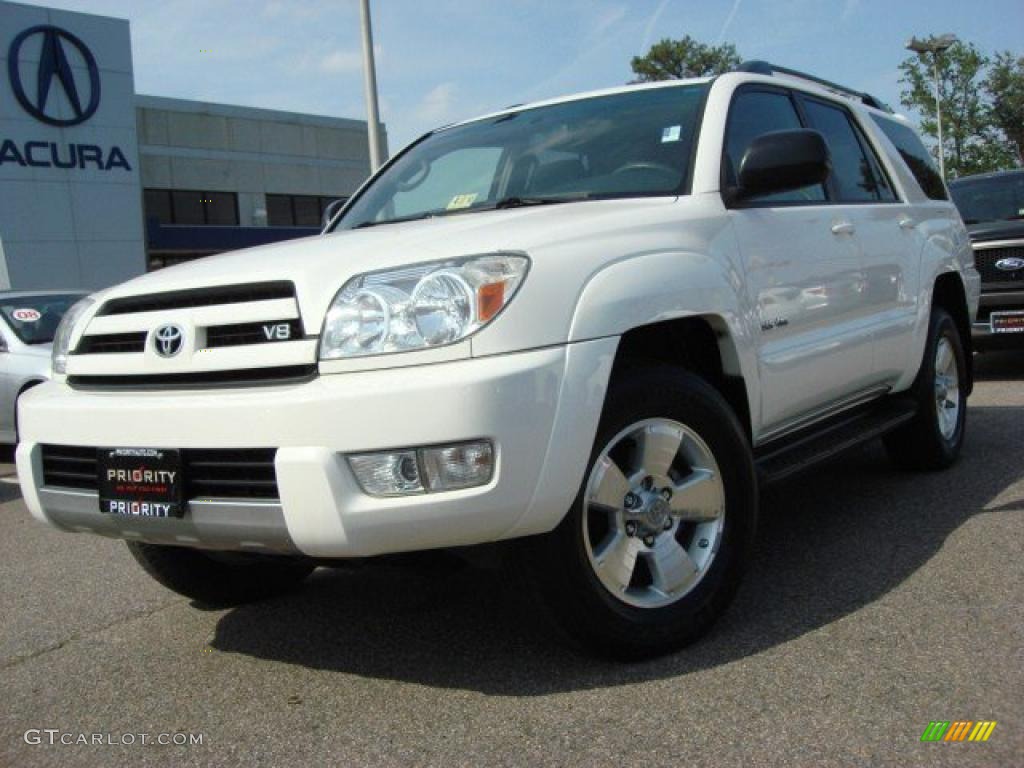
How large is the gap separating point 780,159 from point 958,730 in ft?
6.02

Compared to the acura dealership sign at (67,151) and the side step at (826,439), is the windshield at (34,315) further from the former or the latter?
the acura dealership sign at (67,151)

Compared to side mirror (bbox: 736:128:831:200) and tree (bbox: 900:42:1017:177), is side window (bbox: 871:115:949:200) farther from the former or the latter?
tree (bbox: 900:42:1017:177)

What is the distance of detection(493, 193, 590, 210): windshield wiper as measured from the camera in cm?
344

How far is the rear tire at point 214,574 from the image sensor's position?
3.44 meters

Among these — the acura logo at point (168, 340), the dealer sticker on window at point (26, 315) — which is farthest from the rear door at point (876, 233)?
the dealer sticker on window at point (26, 315)

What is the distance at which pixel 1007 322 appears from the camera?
8.05 meters

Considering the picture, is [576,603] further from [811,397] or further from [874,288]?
[874,288]

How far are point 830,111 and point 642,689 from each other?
3.07 m

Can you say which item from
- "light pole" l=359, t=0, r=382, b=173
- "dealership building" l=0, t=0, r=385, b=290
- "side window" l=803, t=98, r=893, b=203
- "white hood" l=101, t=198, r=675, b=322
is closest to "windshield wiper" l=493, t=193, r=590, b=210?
"white hood" l=101, t=198, r=675, b=322

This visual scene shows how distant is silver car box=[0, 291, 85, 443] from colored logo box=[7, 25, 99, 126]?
14710mm

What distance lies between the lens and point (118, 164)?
22.6 m

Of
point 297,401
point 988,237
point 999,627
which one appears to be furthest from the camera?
point 988,237

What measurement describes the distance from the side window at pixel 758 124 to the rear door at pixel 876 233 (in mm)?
177

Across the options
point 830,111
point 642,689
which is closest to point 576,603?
point 642,689
